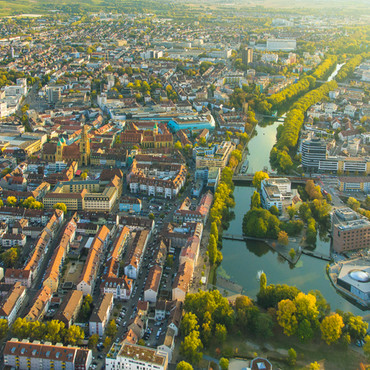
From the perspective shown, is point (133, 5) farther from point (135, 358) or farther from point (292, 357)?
point (135, 358)

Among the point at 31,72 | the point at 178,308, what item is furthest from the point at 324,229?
the point at 31,72

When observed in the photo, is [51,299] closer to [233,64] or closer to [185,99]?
[185,99]

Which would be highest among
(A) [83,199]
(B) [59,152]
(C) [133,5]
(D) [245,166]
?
(C) [133,5]

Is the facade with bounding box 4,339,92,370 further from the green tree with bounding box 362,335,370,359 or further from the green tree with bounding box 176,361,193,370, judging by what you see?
the green tree with bounding box 362,335,370,359

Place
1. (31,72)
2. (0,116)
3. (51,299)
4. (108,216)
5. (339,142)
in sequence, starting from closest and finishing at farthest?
(51,299), (108,216), (339,142), (0,116), (31,72)

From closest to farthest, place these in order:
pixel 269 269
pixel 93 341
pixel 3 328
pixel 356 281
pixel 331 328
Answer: pixel 93 341 < pixel 3 328 < pixel 331 328 < pixel 356 281 < pixel 269 269

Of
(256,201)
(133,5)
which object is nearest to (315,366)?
(256,201)

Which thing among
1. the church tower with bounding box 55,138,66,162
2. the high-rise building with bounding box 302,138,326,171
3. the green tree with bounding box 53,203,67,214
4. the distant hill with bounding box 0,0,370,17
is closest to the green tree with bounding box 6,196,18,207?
the green tree with bounding box 53,203,67,214

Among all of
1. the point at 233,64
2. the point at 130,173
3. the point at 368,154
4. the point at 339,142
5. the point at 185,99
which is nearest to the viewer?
the point at 130,173
